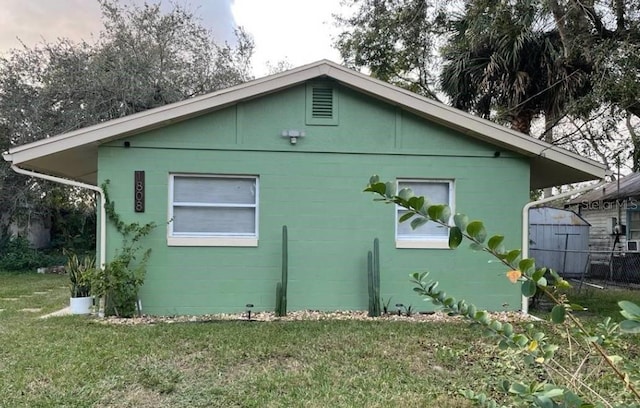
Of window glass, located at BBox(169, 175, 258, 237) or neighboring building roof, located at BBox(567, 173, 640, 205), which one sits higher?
neighboring building roof, located at BBox(567, 173, 640, 205)

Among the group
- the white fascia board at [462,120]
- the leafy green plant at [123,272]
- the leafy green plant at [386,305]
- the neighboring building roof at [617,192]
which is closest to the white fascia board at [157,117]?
the white fascia board at [462,120]

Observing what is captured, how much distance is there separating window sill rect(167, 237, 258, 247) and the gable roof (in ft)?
5.95

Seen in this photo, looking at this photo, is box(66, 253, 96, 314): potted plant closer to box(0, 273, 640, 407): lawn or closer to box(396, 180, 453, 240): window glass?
box(0, 273, 640, 407): lawn

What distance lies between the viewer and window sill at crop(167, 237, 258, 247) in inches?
289

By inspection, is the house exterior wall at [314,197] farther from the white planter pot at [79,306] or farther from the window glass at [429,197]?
the white planter pot at [79,306]

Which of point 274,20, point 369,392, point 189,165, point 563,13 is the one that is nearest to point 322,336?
point 369,392

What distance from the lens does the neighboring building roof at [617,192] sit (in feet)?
48.1

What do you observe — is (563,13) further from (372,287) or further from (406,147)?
(372,287)

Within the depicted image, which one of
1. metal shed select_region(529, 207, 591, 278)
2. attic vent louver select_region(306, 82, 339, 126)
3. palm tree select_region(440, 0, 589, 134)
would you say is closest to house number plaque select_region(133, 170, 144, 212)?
attic vent louver select_region(306, 82, 339, 126)

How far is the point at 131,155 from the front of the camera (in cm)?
729

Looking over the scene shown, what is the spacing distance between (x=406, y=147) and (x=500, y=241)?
6452mm

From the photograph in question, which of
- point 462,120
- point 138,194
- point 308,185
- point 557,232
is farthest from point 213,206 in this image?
point 557,232

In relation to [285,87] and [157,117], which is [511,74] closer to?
[285,87]

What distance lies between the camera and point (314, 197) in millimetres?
7621
